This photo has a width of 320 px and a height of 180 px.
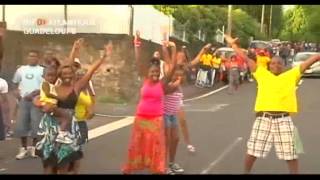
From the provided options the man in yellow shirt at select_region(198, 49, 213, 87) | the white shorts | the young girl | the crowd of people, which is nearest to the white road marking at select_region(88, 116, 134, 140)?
the crowd of people

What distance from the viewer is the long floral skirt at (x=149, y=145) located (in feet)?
24.4

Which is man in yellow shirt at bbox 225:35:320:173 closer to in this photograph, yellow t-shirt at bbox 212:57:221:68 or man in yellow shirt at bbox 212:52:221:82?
man in yellow shirt at bbox 212:52:221:82

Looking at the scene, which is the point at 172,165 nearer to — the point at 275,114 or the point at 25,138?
the point at 275,114

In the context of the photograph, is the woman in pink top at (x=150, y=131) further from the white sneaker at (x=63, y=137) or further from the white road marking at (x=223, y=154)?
the white sneaker at (x=63, y=137)

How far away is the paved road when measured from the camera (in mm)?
8531

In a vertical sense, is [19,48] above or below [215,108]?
above

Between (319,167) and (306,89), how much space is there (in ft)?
51.6

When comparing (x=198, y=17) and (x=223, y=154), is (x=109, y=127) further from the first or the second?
(x=198, y=17)

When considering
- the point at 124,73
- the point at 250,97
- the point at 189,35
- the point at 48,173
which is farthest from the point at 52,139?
the point at 189,35

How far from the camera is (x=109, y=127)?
13117mm

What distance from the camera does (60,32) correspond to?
20.2 metres

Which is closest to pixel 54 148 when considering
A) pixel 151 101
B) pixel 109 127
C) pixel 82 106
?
pixel 82 106

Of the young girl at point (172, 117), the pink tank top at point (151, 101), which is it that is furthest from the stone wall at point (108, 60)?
Answer: the pink tank top at point (151, 101)

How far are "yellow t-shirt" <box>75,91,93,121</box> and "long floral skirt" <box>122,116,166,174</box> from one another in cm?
59
